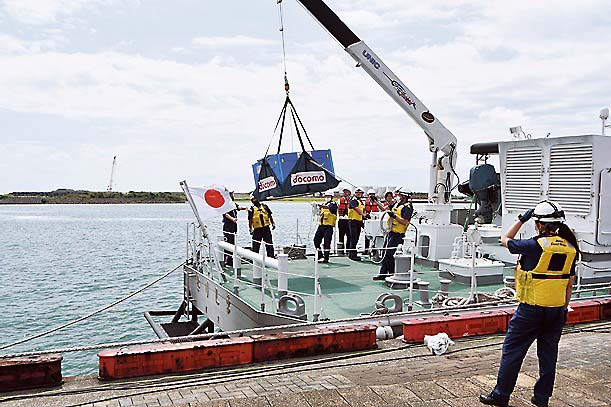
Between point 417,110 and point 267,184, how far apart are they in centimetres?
390

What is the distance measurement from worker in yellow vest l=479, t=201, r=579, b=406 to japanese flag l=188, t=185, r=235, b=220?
6.76 m

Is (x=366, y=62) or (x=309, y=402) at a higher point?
(x=366, y=62)

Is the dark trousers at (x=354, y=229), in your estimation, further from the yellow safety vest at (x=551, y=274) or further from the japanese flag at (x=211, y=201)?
the yellow safety vest at (x=551, y=274)

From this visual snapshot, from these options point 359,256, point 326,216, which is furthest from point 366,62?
point 359,256

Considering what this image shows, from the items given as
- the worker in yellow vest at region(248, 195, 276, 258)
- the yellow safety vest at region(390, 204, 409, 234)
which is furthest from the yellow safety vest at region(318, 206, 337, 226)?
the yellow safety vest at region(390, 204, 409, 234)

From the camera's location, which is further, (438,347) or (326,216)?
(326,216)

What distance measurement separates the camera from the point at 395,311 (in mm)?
8055

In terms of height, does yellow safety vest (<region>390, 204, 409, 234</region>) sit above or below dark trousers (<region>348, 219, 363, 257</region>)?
above

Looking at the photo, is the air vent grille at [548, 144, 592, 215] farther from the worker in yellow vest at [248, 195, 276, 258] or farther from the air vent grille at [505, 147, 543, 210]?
the worker in yellow vest at [248, 195, 276, 258]

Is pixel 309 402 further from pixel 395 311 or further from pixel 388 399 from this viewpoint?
pixel 395 311

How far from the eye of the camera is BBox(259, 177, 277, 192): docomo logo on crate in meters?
10.7

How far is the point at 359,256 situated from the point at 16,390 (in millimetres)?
9204

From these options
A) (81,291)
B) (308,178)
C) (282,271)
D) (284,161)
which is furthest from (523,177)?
(81,291)

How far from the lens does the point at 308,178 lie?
1070 cm
